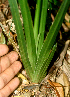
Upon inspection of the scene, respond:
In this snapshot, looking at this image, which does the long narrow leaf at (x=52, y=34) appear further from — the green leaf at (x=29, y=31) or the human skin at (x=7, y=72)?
the human skin at (x=7, y=72)

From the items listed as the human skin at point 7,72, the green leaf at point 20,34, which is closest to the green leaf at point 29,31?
the green leaf at point 20,34

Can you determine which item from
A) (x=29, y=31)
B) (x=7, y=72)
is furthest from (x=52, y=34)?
(x=7, y=72)

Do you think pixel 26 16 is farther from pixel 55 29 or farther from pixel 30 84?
pixel 30 84

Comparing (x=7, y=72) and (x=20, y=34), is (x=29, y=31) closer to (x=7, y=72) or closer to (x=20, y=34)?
(x=20, y=34)

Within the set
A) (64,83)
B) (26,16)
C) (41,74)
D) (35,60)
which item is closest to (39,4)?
(26,16)

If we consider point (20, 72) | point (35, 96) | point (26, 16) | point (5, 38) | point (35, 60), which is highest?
point (26, 16)

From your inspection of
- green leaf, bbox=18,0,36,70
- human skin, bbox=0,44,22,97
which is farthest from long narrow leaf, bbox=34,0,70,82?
human skin, bbox=0,44,22,97
